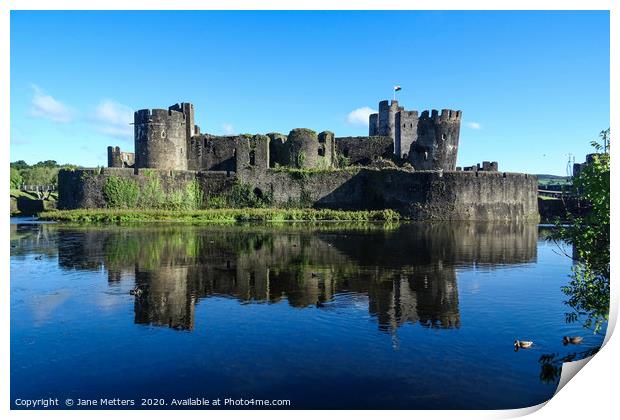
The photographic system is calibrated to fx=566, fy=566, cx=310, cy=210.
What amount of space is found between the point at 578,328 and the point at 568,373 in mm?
2391

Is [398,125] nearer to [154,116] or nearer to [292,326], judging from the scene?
[154,116]

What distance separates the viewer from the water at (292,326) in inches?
328

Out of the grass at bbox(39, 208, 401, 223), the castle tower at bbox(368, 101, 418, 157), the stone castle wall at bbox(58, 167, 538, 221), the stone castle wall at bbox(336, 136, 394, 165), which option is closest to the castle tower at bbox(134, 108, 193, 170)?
the stone castle wall at bbox(58, 167, 538, 221)

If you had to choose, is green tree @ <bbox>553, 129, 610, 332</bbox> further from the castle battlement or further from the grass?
the castle battlement

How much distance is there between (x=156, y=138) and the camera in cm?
4581

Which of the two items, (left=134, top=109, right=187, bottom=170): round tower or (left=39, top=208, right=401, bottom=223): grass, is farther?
(left=134, top=109, right=187, bottom=170): round tower

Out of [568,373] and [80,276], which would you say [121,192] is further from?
[568,373]

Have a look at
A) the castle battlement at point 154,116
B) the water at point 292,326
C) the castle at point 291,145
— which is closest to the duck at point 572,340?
the water at point 292,326

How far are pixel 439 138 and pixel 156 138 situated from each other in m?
22.7

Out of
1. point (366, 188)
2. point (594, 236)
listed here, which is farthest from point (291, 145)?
point (594, 236)

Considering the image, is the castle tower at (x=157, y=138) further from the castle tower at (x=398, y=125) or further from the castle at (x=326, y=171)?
the castle tower at (x=398, y=125)

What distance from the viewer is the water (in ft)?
27.3

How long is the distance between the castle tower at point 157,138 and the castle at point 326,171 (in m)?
0.08

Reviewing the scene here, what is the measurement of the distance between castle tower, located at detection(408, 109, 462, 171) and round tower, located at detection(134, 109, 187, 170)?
20.0m
